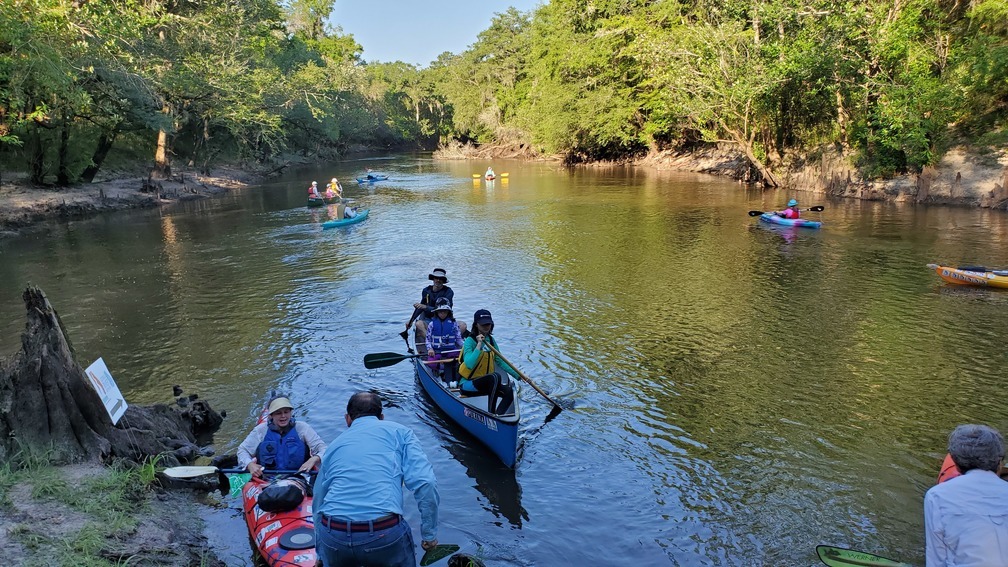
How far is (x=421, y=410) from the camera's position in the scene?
11.2 m

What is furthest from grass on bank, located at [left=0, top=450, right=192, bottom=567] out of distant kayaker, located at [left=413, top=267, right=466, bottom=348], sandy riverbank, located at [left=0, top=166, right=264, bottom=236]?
sandy riverbank, located at [left=0, top=166, right=264, bottom=236]

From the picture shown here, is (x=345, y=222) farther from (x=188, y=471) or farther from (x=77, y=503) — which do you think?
(x=77, y=503)

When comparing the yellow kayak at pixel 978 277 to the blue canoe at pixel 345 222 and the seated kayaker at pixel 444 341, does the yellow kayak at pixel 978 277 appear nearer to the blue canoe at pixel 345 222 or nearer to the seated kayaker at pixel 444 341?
the seated kayaker at pixel 444 341

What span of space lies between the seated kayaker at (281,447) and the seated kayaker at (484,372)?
9.96 ft

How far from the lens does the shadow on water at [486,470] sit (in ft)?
26.9

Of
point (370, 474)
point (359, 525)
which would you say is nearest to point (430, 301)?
point (370, 474)

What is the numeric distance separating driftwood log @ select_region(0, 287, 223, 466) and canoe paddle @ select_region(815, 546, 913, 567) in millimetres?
7547

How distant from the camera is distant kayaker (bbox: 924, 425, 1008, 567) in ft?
12.1

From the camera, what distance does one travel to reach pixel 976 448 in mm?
3898

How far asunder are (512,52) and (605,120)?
3288 centimetres

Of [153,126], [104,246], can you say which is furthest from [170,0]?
[104,246]

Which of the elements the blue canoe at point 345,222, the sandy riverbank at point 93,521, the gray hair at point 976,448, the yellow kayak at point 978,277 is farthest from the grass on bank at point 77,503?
the blue canoe at point 345,222

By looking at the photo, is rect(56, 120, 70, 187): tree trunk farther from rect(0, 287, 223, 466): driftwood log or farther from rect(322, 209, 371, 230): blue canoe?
rect(0, 287, 223, 466): driftwood log

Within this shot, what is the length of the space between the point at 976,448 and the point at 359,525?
12.8 ft
